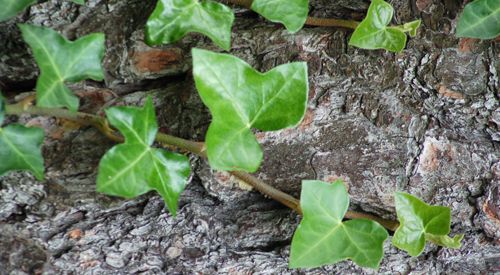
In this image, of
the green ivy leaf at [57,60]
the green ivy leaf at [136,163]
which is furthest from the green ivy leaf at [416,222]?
the green ivy leaf at [57,60]

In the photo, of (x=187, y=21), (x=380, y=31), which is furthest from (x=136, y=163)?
(x=380, y=31)

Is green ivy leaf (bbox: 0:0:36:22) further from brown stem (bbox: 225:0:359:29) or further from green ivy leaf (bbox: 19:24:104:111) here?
brown stem (bbox: 225:0:359:29)

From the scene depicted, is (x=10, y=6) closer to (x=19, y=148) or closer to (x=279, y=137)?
(x=19, y=148)

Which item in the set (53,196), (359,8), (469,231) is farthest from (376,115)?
(53,196)

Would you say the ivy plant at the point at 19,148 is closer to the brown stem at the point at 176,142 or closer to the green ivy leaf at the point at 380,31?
the brown stem at the point at 176,142

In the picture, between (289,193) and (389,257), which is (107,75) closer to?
(289,193)

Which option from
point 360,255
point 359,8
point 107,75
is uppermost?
point 359,8

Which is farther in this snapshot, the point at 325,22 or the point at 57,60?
the point at 325,22

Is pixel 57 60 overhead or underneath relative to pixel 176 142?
overhead
